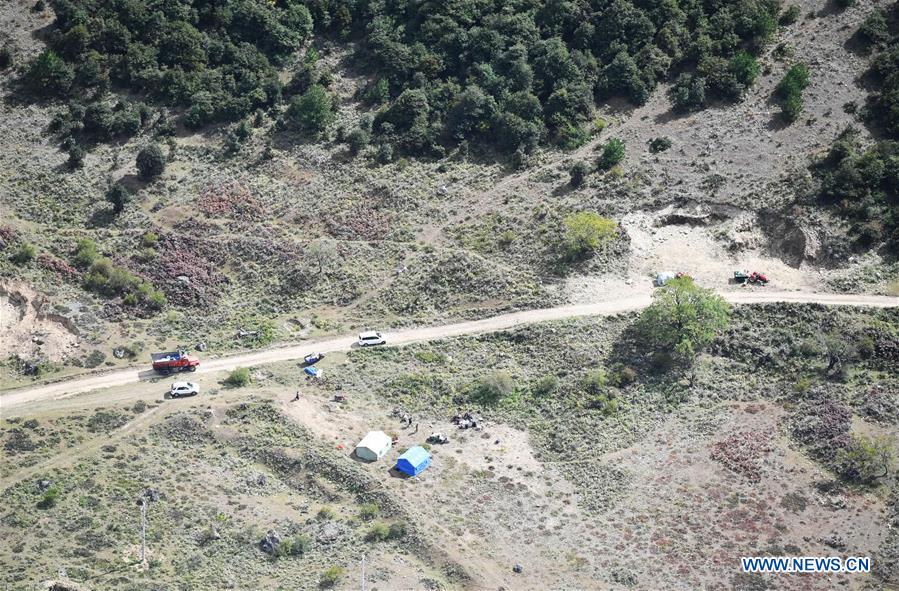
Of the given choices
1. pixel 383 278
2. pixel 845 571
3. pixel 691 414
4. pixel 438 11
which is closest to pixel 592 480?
pixel 691 414

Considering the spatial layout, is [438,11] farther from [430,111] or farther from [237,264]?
[237,264]

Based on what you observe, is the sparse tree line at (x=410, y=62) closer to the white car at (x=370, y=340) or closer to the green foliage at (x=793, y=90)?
the green foliage at (x=793, y=90)

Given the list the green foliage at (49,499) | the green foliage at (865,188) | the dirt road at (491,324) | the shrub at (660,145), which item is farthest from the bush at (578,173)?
the green foliage at (49,499)

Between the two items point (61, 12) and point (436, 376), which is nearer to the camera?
point (436, 376)

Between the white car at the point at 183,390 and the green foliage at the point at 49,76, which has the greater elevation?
the green foliage at the point at 49,76

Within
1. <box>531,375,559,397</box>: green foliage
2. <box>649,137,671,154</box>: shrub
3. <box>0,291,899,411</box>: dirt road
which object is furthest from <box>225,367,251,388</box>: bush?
<box>649,137,671,154</box>: shrub

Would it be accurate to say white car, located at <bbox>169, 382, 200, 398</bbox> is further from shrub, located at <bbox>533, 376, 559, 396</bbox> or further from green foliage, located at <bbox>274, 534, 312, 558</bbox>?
shrub, located at <bbox>533, 376, 559, 396</bbox>

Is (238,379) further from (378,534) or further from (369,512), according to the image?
(378,534)
